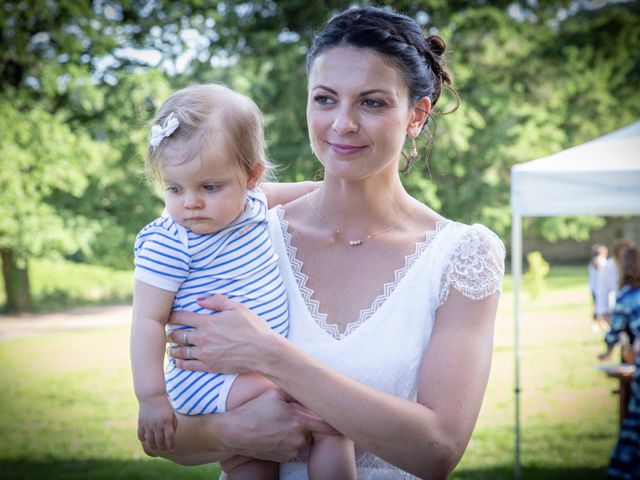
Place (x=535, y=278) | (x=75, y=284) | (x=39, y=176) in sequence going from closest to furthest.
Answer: (x=39, y=176) → (x=75, y=284) → (x=535, y=278)

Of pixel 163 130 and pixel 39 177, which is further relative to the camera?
pixel 39 177

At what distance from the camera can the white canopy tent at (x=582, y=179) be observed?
6.78 m

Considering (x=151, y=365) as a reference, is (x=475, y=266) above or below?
above

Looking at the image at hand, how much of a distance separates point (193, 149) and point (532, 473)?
6.04 meters

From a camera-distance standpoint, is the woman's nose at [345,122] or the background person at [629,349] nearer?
the woman's nose at [345,122]

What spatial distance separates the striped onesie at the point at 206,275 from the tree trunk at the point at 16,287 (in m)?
19.8

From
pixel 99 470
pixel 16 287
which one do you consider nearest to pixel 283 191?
pixel 99 470

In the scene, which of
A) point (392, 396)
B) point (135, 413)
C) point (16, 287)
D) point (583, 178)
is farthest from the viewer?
point (16, 287)

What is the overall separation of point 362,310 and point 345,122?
509 mm

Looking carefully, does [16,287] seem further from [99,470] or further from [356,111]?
[356,111]

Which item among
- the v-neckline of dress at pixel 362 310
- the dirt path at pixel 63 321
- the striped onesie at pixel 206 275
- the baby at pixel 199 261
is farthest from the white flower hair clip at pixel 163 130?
the dirt path at pixel 63 321

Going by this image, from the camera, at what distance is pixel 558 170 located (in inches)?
272

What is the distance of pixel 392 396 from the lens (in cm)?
186

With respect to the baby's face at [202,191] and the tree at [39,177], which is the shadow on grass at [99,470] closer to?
the baby's face at [202,191]
